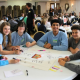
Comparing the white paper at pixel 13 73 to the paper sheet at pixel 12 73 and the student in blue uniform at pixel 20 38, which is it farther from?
the student in blue uniform at pixel 20 38

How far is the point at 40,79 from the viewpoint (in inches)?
46.9

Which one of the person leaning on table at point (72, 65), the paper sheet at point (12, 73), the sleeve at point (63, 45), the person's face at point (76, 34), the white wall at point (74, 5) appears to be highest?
the white wall at point (74, 5)

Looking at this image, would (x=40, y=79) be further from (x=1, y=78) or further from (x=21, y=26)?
(x=21, y=26)

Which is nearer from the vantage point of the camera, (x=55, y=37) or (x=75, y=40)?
(x=75, y=40)

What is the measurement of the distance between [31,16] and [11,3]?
9482 mm

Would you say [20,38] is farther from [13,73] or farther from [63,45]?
[13,73]

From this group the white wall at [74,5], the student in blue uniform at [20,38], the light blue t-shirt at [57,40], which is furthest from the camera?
the white wall at [74,5]

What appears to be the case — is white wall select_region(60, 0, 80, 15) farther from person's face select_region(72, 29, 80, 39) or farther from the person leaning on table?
the person leaning on table

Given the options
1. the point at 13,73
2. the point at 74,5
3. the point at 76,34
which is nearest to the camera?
the point at 13,73

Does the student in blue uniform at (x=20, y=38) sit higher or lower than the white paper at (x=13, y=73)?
higher

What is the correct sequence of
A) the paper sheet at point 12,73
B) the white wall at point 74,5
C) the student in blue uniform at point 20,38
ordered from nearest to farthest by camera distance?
the paper sheet at point 12,73, the student in blue uniform at point 20,38, the white wall at point 74,5

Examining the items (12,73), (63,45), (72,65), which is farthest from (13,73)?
(63,45)

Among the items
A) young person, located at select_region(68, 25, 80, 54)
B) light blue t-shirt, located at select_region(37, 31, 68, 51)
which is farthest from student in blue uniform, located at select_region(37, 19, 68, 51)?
young person, located at select_region(68, 25, 80, 54)

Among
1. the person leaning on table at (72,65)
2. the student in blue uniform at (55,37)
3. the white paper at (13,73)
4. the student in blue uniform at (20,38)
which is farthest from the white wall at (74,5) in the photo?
the white paper at (13,73)
